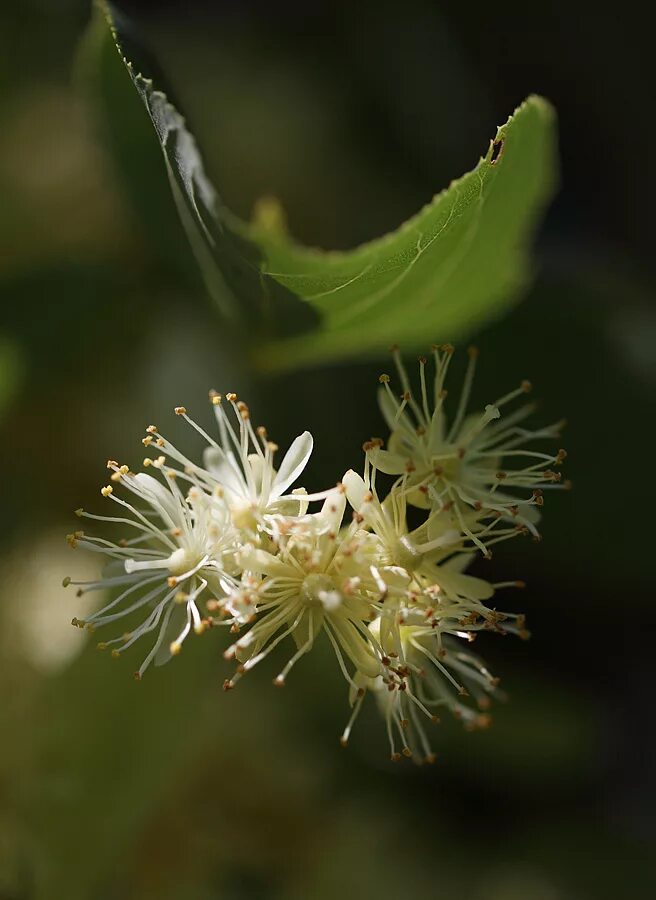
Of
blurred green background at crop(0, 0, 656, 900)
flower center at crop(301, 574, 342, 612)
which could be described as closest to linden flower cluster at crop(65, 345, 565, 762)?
flower center at crop(301, 574, 342, 612)

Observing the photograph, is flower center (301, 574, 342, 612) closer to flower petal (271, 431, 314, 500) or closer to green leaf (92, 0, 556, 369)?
flower petal (271, 431, 314, 500)

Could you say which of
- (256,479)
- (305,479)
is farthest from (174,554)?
(305,479)

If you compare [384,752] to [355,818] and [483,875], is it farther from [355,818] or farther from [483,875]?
[483,875]

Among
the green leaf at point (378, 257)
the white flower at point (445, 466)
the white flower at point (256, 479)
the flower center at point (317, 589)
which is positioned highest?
the green leaf at point (378, 257)

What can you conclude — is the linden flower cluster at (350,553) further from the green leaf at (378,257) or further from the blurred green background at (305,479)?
the blurred green background at (305,479)

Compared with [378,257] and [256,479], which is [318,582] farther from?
A: [378,257]

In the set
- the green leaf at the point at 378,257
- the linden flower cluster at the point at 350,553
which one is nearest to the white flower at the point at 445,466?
the linden flower cluster at the point at 350,553
